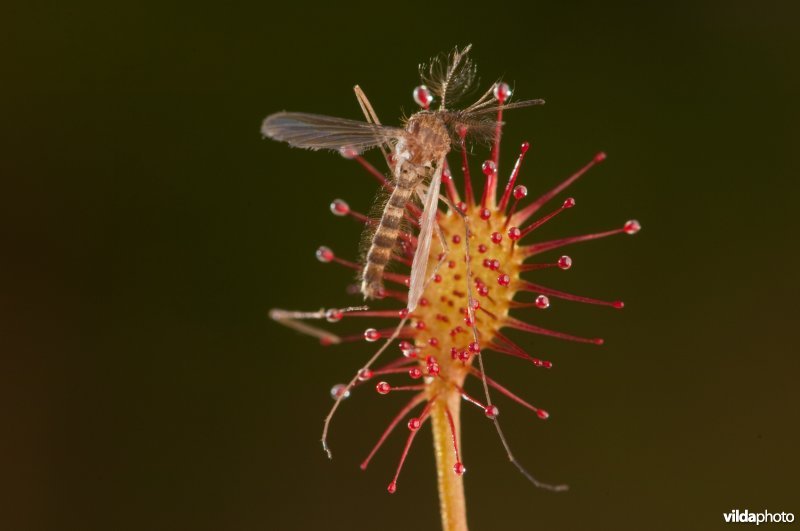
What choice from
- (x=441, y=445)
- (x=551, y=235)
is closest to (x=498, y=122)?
(x=441, y=445)

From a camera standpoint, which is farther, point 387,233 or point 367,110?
point 367,110

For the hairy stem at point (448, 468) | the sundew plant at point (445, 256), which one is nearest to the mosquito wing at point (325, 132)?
the sundew plant at point (445, 256)

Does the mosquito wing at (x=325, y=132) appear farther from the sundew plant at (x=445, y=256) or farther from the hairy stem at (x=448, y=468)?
the hairy stem at (x=448, y=468)

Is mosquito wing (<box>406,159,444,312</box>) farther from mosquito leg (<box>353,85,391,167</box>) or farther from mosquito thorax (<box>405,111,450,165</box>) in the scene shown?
mosquito leg (<box>353,85,391,167</box>)

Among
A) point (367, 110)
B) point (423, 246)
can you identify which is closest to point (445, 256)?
point (423, 246)

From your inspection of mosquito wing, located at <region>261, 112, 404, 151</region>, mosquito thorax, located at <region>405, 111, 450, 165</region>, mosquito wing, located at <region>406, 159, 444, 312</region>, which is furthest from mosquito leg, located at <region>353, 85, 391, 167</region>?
mosquito wing, located at <region>406, 159, 444, 312</region>

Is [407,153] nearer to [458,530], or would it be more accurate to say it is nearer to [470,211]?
[470,211]

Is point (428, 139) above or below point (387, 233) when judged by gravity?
above

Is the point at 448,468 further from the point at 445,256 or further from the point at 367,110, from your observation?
the point at 367,110
